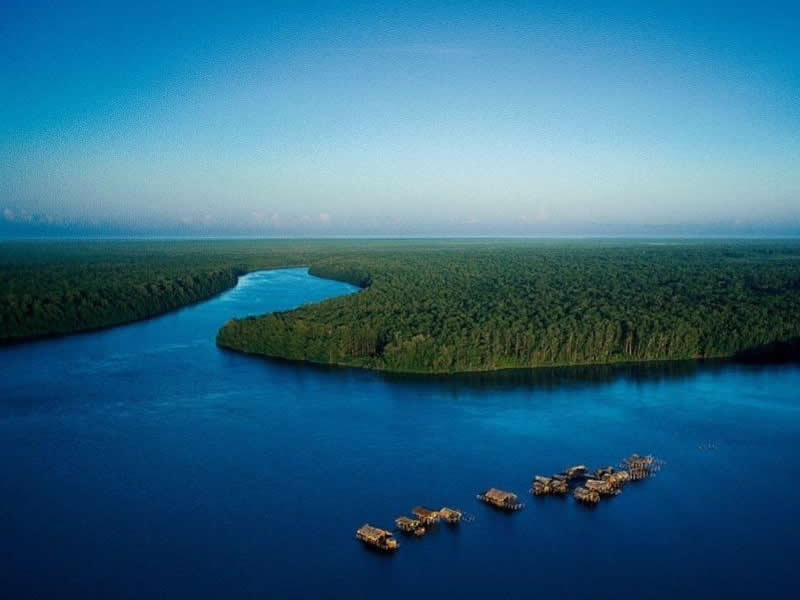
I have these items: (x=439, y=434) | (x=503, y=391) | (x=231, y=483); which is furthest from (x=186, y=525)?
(x=503, y=391)

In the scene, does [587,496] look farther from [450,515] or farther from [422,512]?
[422,512]

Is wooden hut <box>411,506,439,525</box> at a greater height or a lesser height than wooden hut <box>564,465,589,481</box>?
lesser

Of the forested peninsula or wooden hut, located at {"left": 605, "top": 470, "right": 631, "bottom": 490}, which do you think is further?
the forested peninsula

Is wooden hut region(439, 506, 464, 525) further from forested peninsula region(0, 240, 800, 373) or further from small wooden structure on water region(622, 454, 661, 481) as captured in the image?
forested peninsula region(0, 240, 800, 373)

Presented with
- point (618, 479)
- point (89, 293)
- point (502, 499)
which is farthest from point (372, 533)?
point (89, 293)

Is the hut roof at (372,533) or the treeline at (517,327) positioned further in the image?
the treeline at (517,327)

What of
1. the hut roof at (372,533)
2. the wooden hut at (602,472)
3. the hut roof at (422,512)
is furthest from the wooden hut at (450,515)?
the wooden hut at (602,472)

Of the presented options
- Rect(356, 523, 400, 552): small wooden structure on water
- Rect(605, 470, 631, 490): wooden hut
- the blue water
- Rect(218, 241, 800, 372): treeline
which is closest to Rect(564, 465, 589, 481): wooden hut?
the blue water

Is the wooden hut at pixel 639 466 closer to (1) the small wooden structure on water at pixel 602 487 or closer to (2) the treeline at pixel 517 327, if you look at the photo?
(1) the small wooden structure on water at pixel 602 487
